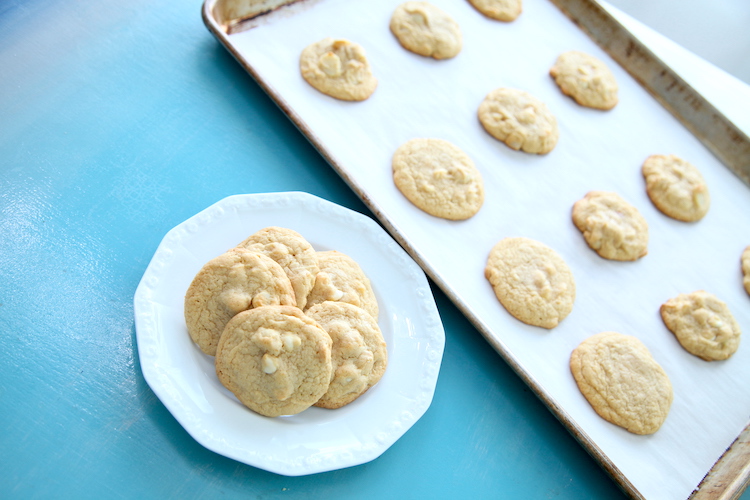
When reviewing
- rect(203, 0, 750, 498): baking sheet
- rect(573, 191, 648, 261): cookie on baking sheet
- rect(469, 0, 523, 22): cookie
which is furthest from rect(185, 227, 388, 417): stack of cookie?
rect(469, 0, 523, 22): cookie

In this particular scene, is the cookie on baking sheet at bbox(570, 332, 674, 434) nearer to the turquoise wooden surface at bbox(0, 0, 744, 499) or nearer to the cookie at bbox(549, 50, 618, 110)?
the turquoise wooden surface at bbox(0, 0, 744, 499)

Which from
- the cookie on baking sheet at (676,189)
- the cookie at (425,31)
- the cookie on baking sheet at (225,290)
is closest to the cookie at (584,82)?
the cookie on baking sheet at (676,189)

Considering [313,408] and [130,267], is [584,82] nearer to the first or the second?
[313,408]

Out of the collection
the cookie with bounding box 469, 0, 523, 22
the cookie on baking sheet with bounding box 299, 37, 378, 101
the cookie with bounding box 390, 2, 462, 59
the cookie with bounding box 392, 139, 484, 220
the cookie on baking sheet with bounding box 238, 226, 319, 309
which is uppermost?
the cookie with bounding box 469, 0, 523, 22

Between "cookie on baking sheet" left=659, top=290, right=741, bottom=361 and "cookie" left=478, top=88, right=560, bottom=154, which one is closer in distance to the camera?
"cookie on baking sheet" left=659, top=290, right=741, bottom=361

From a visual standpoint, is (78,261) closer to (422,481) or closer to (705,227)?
(422,481)

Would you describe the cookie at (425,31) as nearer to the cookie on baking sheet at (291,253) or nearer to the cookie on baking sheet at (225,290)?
the cookie on baking sheet at (291,253)

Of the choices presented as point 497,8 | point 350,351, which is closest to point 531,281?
point 350,351
